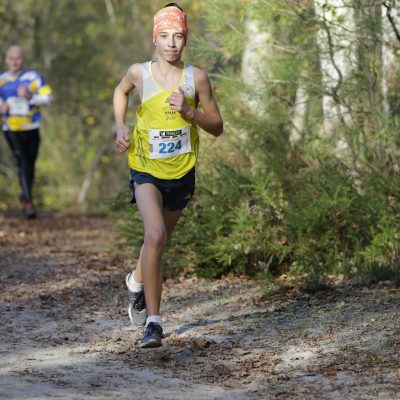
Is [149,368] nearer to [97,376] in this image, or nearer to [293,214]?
[97,376]

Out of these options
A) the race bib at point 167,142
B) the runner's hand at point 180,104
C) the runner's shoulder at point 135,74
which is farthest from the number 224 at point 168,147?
the runner's shoulder at point 135,74

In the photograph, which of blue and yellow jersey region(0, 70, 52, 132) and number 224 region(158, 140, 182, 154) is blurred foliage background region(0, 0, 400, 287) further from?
blue and yellow jersey region(0, 70, 52, 132)

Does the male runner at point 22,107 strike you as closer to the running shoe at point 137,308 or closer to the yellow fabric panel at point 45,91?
the yellow fabric panel at point 45,91

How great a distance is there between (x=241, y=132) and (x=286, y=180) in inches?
29.0

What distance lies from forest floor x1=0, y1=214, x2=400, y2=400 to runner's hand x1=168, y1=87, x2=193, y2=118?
1.44m

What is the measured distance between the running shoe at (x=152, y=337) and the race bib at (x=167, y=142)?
1.05 metres

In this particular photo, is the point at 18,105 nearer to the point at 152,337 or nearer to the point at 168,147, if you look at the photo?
the point at 168,147

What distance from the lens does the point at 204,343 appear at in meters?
6.29

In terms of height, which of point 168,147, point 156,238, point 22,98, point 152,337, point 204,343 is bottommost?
point 204,343

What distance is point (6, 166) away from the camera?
1939cm

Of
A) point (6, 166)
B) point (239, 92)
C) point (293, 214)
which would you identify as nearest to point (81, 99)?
point (6, 166)

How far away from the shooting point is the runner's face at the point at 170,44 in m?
6.23

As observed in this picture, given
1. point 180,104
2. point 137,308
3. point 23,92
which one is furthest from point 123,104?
Answer: point 23,92

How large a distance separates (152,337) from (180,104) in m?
1.39
